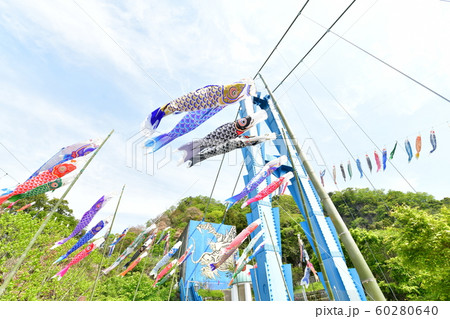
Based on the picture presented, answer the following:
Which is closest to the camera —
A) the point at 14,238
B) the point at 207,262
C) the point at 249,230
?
the point at 249,230

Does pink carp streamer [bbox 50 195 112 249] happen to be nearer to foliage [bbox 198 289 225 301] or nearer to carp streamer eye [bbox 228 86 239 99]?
carp streamer eye [bbox 228 86 239 99]

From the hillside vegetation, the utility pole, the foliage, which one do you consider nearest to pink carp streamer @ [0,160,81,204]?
the hillside vegetation

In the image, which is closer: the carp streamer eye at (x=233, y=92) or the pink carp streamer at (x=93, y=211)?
the carp streamer eye at (x=233, y=92)

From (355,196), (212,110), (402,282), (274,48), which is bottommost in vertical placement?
(402,282)

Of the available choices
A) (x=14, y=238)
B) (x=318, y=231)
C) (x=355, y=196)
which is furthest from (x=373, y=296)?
(x=355, y=196)

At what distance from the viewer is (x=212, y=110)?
4.88 meters

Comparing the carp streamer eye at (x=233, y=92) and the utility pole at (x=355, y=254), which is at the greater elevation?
the carp streamer eye at (x=233, y=92)

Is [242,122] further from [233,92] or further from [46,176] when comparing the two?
[46,176]

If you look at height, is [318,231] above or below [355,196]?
below

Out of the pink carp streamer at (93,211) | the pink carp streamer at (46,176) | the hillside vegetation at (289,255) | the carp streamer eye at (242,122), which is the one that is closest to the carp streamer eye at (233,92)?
the carp streamer eye at (242,122)

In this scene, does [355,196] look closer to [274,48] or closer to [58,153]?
[274,48]

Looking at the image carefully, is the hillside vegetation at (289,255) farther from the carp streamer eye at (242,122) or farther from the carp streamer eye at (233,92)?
the carp streamer eye at (233,92)

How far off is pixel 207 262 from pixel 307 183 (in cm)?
1806
